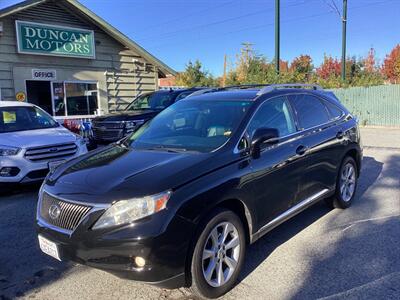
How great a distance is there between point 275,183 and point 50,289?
91.9 inches

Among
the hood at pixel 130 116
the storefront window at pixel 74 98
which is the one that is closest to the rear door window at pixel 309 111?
the hood at pixel 130 116

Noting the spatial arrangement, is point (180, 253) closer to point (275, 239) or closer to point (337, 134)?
point (275, 239)

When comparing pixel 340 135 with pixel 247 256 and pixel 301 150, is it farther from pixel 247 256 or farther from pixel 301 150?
pixel 247 256

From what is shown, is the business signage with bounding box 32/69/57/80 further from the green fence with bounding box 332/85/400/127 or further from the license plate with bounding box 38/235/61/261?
the green fence with bounding box 332/85/400/127

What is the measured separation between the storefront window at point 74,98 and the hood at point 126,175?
1091 centimetres

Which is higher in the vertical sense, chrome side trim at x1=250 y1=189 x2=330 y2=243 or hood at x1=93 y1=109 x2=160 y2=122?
hood at x1=93 y1=109 x2=160 y2=122

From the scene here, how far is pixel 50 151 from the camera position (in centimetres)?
732

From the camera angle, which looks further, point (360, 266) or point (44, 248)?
point (360, 266)

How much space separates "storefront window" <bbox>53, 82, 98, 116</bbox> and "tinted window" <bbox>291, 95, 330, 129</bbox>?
35.8 feet

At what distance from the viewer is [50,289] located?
3.74 m

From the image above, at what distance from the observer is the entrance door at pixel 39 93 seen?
44.7 feet

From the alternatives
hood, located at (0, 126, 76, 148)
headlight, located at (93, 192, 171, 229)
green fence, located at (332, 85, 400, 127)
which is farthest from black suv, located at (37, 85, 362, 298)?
green fence, located at (332, 85, 400, 127)

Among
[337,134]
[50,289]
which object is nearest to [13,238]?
[50,289]

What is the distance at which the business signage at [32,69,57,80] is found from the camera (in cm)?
1349
